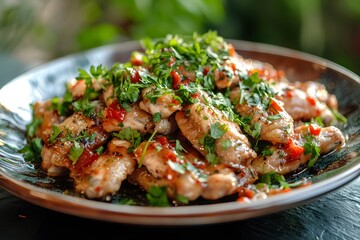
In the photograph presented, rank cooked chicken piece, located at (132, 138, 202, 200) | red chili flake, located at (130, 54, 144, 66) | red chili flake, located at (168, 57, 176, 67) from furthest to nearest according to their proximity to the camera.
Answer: red chili flake, located at (130, 54, 144, 66)
red chili flake, located at (168, 57, 176, 67)
cooked chicken piece, located at (132, 138, 202, 200)

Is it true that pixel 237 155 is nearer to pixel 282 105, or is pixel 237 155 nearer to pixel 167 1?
pixel 282 105

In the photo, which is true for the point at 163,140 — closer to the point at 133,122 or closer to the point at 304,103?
the point at 133,122

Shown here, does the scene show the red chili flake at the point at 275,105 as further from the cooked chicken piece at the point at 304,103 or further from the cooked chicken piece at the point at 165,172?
the cooked chicken piece at the point at 165,172

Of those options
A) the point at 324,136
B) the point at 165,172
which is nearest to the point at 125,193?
the point at 165,172

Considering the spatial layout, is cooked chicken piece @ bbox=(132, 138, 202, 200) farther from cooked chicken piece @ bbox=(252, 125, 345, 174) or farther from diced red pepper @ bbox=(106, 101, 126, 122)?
cooked chicken piece @ bbox=(252, 125, 345, 174)

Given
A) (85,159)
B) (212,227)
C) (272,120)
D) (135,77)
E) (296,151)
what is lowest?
(212,227)

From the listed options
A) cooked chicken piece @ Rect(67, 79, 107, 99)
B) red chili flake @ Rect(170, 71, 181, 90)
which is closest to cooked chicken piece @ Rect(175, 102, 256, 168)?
red chili flake @ Rect(170, 71, 181, 90)
